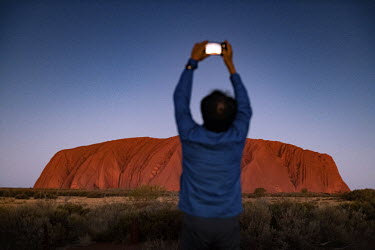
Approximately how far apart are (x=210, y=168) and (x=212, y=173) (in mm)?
32

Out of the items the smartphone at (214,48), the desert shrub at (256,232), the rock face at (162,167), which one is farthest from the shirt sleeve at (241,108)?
the rock face at (162,167)

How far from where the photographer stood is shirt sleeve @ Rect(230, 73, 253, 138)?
1.79 m

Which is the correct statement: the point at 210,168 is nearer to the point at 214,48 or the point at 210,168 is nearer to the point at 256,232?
the point at 214,48

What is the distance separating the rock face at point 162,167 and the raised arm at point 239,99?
130 feet

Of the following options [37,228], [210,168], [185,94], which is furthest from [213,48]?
[37,228]

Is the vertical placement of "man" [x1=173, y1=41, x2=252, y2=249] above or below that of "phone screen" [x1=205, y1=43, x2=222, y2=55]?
below

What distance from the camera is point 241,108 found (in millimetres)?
1867

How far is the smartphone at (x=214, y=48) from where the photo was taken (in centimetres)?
201

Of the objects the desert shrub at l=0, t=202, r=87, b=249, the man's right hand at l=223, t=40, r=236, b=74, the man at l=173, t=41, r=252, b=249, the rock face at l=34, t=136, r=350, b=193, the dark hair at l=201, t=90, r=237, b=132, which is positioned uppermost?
the man's right hand at l=223, t=40, r=236, b=74

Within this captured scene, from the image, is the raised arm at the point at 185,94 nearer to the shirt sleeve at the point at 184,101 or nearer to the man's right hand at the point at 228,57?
the shirt sleeve at the point at 184,101

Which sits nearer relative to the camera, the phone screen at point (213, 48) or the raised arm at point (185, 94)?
the raised arm at point (185, 94)

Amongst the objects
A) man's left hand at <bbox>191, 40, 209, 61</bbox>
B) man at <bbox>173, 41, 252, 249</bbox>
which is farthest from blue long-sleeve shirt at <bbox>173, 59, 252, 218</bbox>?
man's left hand at <bbox>191, 40, 209, 61</bbox>

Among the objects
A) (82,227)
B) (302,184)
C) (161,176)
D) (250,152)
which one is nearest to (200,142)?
(82,227)

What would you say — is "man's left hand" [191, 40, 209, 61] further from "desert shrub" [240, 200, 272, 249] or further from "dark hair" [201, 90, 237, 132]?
"desert shrub" [240, 200, 272, 249]
